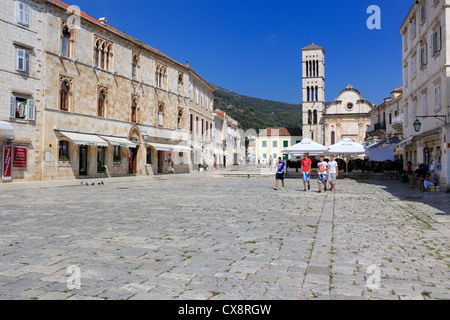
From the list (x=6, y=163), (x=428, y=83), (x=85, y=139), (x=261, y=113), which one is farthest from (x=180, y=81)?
(x=261, y=113)

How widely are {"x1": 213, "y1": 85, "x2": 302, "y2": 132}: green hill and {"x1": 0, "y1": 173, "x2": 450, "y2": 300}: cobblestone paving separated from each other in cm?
9435

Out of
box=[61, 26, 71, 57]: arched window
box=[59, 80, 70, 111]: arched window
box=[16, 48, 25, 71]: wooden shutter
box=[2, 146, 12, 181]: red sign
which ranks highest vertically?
box=[61, 26, 71, 57]: arched window

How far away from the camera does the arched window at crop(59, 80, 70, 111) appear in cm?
2388

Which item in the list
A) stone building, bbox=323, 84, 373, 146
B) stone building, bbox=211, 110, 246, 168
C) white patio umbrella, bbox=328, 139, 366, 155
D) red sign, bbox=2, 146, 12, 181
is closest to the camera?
red sign, bbox=2, 146, 12, 181

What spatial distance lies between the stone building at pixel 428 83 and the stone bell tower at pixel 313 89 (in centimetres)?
5199

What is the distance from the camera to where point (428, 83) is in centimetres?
1875

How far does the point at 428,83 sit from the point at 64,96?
2252 centimetres

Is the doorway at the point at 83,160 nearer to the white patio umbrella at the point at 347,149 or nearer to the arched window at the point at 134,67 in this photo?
the arched window at the point at 134,67

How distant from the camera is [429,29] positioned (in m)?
18.5

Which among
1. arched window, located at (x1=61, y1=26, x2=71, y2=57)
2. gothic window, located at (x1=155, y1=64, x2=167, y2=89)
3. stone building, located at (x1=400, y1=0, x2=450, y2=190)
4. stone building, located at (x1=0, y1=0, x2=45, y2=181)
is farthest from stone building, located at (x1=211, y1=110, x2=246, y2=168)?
stone building, located at (x1=400, y1=0, x2=450, y2=190)

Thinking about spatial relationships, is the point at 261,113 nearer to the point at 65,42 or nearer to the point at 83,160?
the point at 83,160

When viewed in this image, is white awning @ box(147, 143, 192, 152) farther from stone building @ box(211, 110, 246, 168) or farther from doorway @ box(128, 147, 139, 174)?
stone building @ box(211, 110, 246, 168)
